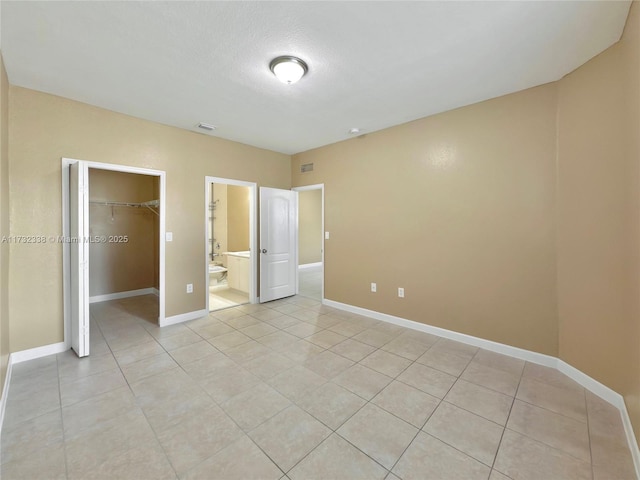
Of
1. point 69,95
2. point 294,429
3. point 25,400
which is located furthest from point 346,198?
point 25,400

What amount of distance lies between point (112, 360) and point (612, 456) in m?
4.03

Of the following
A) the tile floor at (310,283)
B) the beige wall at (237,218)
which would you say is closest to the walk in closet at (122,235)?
the beige wall at (237,218)

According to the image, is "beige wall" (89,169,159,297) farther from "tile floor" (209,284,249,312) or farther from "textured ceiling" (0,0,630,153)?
"textured ceiling" (0,0,630,153)

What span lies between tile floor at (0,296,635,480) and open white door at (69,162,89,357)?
0.92ft

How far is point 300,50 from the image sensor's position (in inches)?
83.8

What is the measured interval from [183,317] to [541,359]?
14.2 ft

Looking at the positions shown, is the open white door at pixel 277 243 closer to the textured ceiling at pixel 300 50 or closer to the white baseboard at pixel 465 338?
the white baseboard at pixel 465 338

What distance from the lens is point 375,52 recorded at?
2.15m

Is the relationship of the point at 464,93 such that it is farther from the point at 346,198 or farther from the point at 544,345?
the point at 544,345

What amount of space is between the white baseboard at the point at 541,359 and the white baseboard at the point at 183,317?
2291mm

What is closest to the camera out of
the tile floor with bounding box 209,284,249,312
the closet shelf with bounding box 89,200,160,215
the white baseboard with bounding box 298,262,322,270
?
Result: the tile floor with bounding box 209,284,249,312

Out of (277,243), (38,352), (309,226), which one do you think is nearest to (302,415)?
(38,352)

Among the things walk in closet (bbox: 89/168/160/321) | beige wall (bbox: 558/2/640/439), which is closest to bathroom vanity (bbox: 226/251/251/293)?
walk in closet (bbox: 89/168/160/321)

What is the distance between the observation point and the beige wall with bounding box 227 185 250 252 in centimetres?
659
